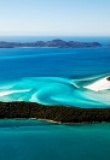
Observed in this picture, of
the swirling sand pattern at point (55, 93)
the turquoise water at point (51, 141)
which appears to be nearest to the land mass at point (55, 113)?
the turquoise water at point (51, 141)

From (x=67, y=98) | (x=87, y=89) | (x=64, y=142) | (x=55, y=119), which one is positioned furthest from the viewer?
(x=87, y=89)

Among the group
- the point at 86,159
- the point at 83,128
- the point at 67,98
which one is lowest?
the point at 86,159

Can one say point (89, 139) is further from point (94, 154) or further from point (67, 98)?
point (67, 98)

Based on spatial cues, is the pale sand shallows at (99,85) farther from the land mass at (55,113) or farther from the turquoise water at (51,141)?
the turquoise water at (51,141)

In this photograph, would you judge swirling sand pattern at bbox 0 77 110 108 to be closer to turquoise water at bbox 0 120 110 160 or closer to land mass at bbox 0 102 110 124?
land mass at bbox 0 102 110 124

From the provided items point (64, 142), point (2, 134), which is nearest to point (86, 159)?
point (64, 142)

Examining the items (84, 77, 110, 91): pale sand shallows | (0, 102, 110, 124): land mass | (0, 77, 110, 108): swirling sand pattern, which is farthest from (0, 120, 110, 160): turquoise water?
(84, 77, 110, 91): pale sand shallows

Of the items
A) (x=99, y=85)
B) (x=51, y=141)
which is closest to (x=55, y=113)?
(x=51, y=141)
